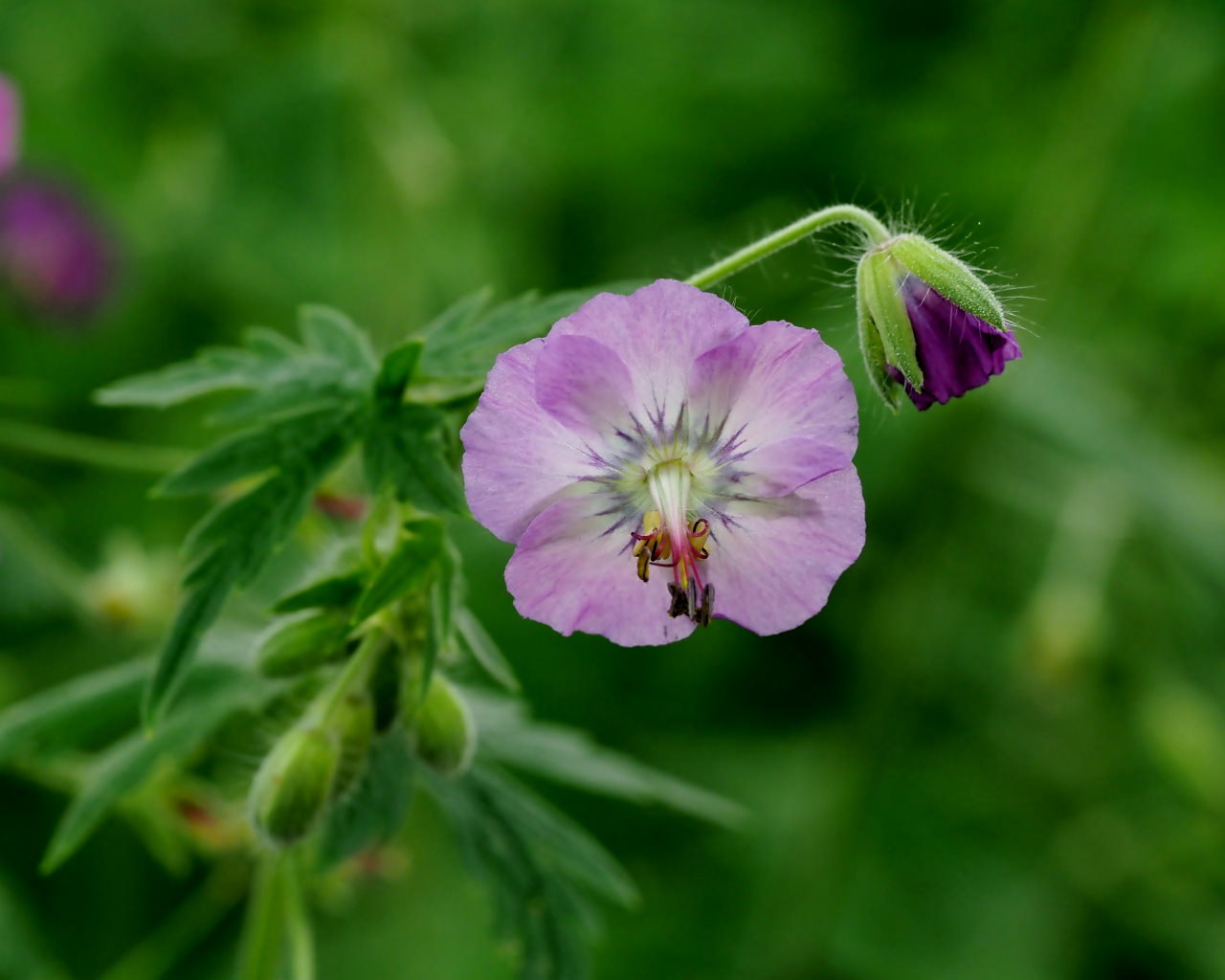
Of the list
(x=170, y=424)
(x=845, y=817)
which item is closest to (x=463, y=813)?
(x=845, y=817)

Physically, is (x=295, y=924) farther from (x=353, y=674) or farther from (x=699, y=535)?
(x=699, y=535)

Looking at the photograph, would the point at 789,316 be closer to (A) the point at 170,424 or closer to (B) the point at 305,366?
(A) the point at 170,424

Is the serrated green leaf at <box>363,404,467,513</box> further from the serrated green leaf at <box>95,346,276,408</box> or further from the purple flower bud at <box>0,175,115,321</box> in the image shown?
the purple flower bud at <box>0,175,115,321</box>

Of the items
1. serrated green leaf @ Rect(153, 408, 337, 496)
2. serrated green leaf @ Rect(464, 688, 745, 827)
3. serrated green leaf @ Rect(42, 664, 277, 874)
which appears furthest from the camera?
serrated green leaf @ Rect(464, 688, 745, 827)

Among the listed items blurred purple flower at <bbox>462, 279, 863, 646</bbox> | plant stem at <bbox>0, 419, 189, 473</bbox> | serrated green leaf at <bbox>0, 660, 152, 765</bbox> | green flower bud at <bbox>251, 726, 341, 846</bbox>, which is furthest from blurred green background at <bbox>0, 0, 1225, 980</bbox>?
blurred purple flower at <bbox>462, 279, 863, 646</bbox>

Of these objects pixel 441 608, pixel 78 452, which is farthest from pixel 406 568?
pixel 78 452

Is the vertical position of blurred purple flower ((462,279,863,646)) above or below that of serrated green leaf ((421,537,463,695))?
above

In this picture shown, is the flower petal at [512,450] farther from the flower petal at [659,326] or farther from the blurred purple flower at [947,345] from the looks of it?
the blurred purple flower at [947,345]
